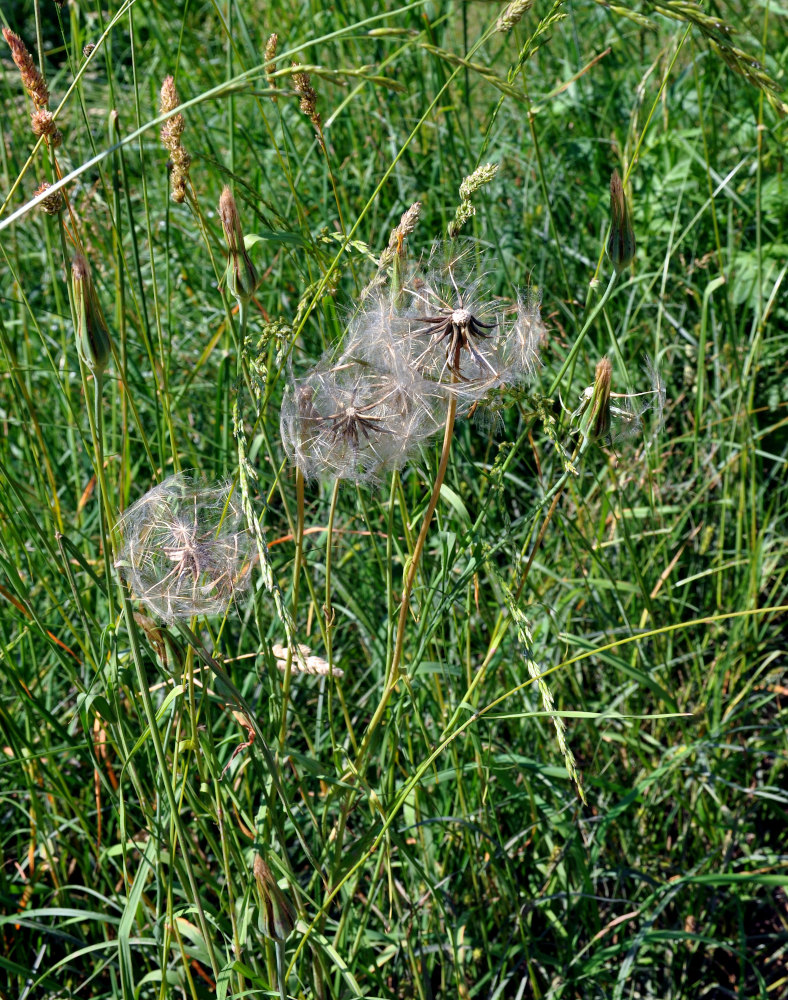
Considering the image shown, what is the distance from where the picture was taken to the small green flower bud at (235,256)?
39.8 inches

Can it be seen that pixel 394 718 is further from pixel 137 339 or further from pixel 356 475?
pixel 137 339

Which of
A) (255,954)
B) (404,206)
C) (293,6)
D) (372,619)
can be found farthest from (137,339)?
(255,954)

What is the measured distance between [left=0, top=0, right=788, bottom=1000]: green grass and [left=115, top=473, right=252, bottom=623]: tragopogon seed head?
0.15 ft

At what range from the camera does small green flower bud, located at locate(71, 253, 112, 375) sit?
0.96m

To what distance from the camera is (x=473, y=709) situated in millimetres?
1213

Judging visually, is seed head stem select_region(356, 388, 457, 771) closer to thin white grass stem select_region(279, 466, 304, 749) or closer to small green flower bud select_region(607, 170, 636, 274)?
thin white grass stem select_region(279, 466, 304, 749)

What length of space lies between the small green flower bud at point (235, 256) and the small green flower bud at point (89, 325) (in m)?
0.15

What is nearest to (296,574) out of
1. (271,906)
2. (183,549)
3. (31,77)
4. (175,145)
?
(183,549)

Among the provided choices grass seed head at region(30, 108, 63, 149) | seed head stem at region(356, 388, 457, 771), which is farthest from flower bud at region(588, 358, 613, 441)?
grass seed head at region(30, 108, 63, 149)

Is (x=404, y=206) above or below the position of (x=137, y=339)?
above

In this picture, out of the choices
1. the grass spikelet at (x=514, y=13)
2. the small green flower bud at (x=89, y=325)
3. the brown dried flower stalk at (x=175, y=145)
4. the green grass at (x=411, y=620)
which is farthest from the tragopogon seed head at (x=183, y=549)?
the grass spikelet at (x=514, y=13)

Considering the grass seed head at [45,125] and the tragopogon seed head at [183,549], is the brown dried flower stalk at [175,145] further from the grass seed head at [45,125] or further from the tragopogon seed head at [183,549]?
the tragopogon seed head at [183,549]

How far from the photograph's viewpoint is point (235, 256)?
1.04 meters

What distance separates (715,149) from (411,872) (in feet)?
6.54
